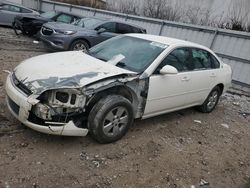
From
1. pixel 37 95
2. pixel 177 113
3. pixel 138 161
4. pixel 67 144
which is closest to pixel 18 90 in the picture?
pixel 37 95

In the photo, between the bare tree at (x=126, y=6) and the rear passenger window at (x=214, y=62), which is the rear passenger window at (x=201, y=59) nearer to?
the rear passenger window at (x=214, y=62)

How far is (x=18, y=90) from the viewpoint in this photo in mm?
3621

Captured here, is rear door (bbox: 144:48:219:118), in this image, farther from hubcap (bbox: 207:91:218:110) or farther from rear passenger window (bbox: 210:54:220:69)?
hubcap (bbox: 207:91:218:110)

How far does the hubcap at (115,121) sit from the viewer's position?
388 centimetres

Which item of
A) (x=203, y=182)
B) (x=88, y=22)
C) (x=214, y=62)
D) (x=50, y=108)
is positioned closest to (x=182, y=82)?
(x=214, y=62)

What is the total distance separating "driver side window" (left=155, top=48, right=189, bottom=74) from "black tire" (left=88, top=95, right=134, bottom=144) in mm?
883

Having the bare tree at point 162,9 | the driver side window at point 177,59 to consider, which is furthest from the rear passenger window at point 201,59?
the bare tree at point 162,9

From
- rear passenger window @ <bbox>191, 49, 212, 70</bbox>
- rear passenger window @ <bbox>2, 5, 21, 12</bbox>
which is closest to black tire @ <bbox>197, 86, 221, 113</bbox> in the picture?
rear passenger window @ <bbox>191, 49, 212, 70</bbox>

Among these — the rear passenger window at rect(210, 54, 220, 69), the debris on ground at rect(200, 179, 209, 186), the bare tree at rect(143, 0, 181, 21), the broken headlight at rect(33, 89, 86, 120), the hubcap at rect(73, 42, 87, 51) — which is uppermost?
the bare tree at rect(143, 0, 181, 21)

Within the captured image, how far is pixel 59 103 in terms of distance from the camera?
3.46m

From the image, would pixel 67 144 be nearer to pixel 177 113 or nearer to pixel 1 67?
pixel 177 113

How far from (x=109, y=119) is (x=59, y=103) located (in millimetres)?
782

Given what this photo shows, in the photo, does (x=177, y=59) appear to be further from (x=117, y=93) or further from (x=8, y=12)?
(x=8, y=12)

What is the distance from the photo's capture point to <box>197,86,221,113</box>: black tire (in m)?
6.03
